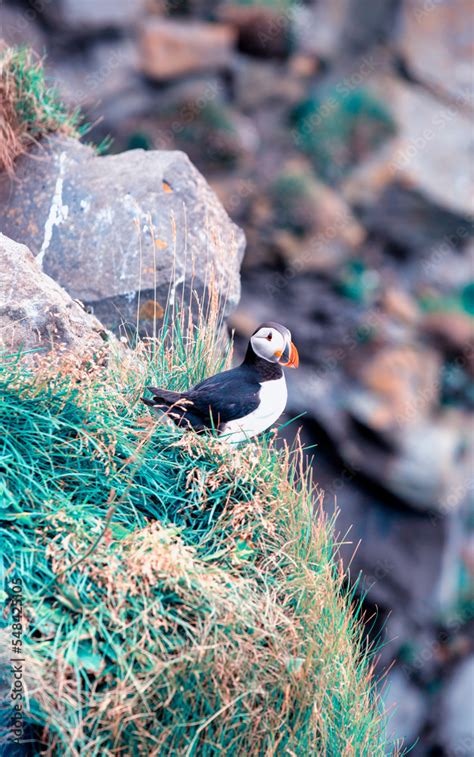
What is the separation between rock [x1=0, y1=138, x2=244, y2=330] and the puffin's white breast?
3.55 feet

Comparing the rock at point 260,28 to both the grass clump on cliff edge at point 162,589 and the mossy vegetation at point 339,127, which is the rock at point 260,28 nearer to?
the mossy vegetation at point 339,127

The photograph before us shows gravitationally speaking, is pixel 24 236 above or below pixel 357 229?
above

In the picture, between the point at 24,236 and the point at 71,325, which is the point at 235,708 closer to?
the point at 71,325

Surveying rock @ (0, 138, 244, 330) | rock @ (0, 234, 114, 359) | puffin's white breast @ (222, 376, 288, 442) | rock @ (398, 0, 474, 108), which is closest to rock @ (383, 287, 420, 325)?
rock @ (398, 0, 474, 108)

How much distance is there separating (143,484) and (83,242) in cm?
186

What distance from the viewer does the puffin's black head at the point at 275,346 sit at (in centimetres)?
305

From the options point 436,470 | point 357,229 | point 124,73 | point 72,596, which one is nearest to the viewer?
point 72,596

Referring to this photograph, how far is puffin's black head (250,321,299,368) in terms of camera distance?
3049 millimetres

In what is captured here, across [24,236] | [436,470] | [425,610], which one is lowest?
[425,610]

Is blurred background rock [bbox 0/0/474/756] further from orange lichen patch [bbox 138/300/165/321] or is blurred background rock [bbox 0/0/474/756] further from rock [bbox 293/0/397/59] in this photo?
orange lichen patch [bbox 138/300/165/321]

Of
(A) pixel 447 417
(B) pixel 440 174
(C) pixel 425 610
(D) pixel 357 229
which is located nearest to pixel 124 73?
(D) pixel 357 229

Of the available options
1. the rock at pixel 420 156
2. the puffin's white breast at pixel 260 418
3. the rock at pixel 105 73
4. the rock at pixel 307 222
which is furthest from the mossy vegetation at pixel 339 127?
the puffin's white breast at pixel 260 418

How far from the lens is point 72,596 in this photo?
2326 millimetres

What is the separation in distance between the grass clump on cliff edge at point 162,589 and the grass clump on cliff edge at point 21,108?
1.97 metres
